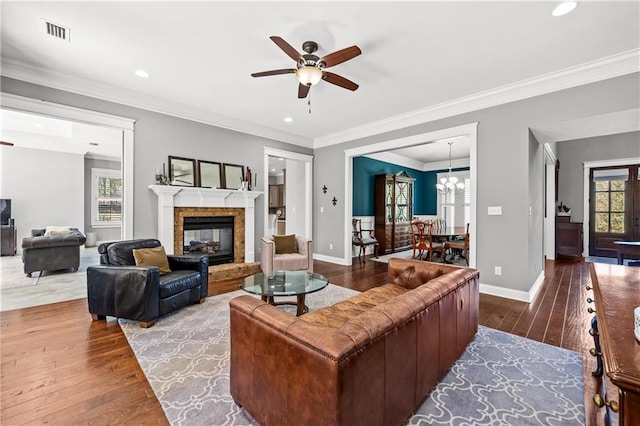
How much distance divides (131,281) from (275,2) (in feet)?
9.57

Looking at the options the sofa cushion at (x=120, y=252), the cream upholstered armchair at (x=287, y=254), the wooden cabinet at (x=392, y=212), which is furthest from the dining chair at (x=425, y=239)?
the sofa cushion at (x=120, y=252)

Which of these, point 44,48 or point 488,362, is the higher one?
point 44,48

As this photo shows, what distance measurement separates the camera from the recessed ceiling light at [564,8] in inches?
86.1

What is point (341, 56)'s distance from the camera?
2486 mm

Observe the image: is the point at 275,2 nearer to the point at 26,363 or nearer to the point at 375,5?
Result: the point at 375,5

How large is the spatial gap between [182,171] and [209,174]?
17.6 inches

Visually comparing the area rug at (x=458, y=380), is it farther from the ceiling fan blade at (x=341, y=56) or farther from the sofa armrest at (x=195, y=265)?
the ceiling fan blade at (x=341, y=56)

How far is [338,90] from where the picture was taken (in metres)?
3.81

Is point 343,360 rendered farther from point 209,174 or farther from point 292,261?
point 209,174

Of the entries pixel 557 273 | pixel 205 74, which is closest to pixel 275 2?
pixel 205 74

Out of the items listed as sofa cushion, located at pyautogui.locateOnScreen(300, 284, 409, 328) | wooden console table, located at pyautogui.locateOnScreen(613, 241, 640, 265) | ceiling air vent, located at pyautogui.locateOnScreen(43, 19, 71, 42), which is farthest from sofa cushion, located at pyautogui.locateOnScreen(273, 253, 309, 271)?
wooden console table, located at pyautogui.locateOnScreen(613, 241, 640, 265)

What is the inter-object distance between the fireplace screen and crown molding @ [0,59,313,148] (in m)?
1.72

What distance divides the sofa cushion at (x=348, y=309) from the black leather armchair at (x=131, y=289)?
1764 mm

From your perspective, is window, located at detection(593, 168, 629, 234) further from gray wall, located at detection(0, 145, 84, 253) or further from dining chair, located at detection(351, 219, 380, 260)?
gray wall, located at detection(0, 145, 84, 253)
